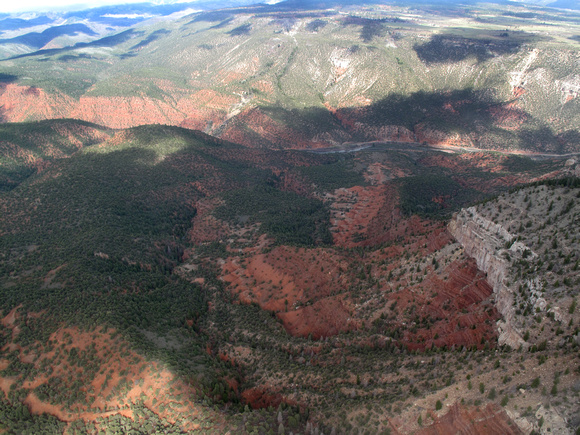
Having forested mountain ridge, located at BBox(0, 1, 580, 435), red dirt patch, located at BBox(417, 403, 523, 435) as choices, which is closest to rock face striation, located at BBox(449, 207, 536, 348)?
forested mountain ridge, located at BBox(0, 1, 580, 435)

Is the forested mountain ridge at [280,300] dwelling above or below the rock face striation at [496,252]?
below

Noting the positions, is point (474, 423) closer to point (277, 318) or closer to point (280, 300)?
point (277, 318)

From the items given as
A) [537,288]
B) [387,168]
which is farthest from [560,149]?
[537,288]

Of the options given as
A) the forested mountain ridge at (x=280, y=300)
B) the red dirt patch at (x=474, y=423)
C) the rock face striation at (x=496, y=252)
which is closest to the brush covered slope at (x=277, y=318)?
the red dirt patch at (x=474, y=423)

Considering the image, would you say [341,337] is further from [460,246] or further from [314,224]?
[314,224]

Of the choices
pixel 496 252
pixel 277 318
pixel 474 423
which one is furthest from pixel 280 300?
pixel 474 423

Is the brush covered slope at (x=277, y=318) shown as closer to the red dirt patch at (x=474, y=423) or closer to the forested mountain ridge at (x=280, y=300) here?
the red dirt patch at (x=474, y=423)

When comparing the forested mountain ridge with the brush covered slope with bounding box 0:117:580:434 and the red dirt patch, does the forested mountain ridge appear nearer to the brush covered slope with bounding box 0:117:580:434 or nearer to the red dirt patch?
the red dirt patch
